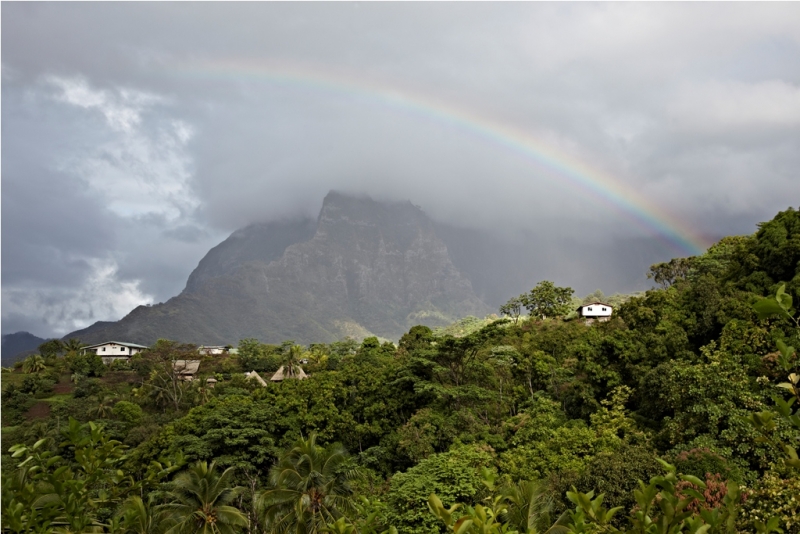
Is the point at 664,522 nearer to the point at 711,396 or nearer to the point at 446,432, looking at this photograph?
the point at 711,396

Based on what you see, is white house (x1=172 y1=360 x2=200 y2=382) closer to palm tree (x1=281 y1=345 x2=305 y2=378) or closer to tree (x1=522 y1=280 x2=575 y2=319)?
palm tree (x1=281 y1=345 x2=305 y2=378)

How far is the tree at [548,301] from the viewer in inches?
1975

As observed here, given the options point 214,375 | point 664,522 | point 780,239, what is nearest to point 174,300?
point 214,375

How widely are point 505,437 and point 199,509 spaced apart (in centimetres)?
1145

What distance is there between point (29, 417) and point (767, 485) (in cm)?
5306

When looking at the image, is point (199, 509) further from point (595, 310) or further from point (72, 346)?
point (72, 346)

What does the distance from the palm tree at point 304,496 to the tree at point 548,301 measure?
36766 millimetres

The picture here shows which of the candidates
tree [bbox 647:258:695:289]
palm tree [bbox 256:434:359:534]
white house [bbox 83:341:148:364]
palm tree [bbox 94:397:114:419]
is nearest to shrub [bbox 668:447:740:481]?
palm tree [bbox 256:434:359:534]

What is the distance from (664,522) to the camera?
2.91m

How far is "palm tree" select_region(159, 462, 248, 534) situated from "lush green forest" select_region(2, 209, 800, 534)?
5 centimetres

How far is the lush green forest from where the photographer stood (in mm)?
8797

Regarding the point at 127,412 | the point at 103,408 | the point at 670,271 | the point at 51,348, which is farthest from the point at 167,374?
the point at 670,271

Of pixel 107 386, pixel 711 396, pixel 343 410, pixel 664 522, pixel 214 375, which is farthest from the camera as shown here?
pixel 214 375

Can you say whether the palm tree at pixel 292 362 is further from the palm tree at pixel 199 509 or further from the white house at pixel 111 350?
the palm tree at pixel 199 509
